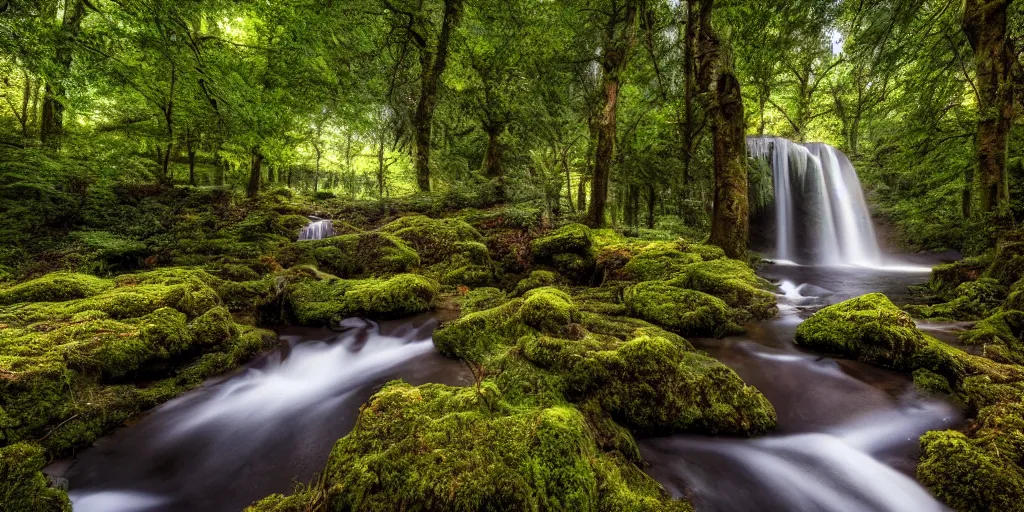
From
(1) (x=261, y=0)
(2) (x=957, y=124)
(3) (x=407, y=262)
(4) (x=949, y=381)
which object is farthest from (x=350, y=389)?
(2) (x=957, y=124)

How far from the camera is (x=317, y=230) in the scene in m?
9.78

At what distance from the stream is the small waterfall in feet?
20.2

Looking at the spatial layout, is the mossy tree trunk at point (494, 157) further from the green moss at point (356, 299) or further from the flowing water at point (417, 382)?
the flowing water at point (417, 382)

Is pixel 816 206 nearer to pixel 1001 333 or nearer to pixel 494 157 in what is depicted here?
pixel 494 157

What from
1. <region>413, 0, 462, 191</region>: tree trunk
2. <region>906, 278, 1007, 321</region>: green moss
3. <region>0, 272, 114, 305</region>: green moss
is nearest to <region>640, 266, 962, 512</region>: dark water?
<region>906, 278, 1007, 321</region>: green moss

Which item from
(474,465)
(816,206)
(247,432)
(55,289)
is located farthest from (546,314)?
(816,206)

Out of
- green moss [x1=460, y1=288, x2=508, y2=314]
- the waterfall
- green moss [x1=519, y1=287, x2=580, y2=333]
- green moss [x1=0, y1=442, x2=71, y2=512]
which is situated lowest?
green moss [x1=0, y1=442, x2=71, y2=512]

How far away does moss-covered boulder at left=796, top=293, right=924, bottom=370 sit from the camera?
3428 mm

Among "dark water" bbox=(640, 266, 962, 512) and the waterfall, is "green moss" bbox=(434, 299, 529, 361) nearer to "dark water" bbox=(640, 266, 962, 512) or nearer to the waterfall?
"dark water" bbox=(640, 266, 962, 512)

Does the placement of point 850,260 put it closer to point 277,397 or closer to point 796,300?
point 796,300

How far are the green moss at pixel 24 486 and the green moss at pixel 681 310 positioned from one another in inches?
196

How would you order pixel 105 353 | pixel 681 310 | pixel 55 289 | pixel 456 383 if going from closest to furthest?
1. pixel 105 353
2. pixel 456 383
3. pixel 55 289
4. pixel 681 310

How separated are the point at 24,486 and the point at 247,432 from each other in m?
1.09

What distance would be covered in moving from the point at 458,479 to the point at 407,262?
599 cm
